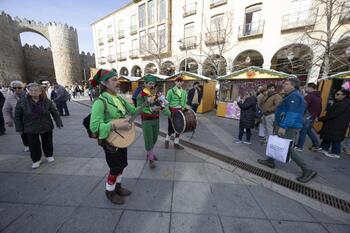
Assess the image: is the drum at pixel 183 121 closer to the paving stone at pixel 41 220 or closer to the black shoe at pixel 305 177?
the black shoe at pixel 305 177

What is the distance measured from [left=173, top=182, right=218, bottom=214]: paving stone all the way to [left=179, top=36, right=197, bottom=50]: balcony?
16828 millimetres

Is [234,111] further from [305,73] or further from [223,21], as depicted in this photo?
[223,21]

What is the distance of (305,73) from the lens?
41.7ft

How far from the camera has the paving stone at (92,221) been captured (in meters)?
1.96

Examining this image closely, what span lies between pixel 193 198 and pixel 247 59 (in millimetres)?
15438

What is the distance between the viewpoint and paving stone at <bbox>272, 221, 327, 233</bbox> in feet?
6.63

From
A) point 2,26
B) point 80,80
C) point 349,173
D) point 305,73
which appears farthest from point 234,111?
point 2,26

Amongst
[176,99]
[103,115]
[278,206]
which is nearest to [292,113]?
[278,206]

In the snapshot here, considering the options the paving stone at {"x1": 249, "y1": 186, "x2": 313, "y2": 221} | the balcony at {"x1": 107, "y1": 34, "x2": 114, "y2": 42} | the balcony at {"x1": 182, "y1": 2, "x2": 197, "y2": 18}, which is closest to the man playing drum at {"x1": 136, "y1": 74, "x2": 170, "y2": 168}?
the paving stone at {"x1": 249, "y1": 186, "x2": 313, "y2": 221}

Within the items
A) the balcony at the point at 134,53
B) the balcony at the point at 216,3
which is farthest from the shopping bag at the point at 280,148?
the balcony at the point at 134,53

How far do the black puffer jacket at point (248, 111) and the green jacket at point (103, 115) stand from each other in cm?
375

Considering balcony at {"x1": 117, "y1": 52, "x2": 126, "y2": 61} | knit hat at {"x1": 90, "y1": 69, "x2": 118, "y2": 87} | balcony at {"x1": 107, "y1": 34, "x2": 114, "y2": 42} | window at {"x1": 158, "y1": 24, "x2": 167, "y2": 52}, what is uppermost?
balcony at {"x1": 107, "y1": 34, "x2": 114, "y2": 42}

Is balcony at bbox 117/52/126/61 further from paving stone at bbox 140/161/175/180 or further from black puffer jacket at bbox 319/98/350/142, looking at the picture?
black puffer jacket at bbox 319/98/350/142

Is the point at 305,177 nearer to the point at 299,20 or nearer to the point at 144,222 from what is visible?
the point at 144,222
